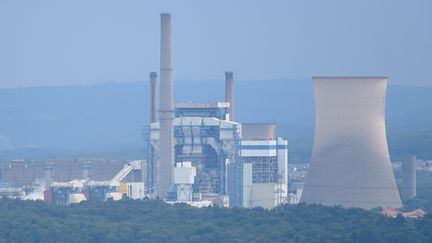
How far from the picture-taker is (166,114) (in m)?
56.0

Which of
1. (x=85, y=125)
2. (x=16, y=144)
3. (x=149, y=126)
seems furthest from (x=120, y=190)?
(x=85, y=125)

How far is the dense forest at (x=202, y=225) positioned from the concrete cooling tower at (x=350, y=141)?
2192 millimetres

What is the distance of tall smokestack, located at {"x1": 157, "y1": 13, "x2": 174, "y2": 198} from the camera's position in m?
55.8

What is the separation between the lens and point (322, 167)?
50562mm

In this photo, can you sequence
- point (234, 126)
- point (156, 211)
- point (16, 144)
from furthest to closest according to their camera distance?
1. point (16, 144)
2. point (234, 126)
3. point (156, 211)

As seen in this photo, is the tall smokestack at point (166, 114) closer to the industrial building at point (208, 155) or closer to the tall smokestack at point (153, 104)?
the industrial building at point (208, 155)

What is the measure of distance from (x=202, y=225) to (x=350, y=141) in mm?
7135

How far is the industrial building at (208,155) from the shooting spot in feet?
183

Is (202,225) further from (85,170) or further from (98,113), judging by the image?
(98,113)

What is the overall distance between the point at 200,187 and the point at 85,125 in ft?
388

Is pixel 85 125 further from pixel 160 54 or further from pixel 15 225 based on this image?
pixel 15 225

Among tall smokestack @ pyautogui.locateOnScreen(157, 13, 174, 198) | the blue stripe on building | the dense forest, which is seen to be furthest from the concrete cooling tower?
tall smokestack @ pyautogui.locateOnScreen(157, 13, 174, 198)

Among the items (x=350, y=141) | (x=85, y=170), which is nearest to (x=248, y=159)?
(x=350, y=141)

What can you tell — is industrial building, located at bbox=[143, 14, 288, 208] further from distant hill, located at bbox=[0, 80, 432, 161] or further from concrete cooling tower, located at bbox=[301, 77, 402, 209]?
distant hill, located at bbox=[0, 80, 432, 161]
